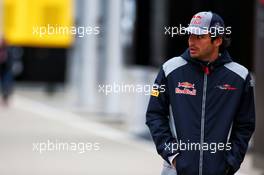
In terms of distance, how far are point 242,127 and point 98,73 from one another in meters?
20.3

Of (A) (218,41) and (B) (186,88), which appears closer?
(B) (186,88)

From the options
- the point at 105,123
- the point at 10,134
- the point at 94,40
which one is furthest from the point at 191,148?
the point at 94,40

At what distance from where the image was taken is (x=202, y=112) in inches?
209

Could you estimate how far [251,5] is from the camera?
14.7 meters

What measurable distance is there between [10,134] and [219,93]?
43.1 ft

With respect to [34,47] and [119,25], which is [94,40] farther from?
[34,47]

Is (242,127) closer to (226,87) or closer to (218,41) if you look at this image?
(226,87)

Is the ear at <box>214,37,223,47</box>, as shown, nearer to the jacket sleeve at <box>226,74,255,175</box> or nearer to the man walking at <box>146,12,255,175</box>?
the man walking at <box>146,12,255,175</box>
